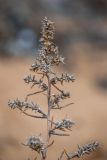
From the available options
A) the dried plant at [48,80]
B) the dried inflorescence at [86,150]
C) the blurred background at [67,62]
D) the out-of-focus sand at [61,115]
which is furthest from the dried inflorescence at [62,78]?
the blurred background at [67,62]

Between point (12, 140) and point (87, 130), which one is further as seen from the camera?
point (87, 130)

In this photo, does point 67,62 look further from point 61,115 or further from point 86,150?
point 86,150

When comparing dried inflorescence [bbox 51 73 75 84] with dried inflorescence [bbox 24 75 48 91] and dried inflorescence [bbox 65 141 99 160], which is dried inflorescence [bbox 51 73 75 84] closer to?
dried inflorescence [bbox 24 75 48 91]

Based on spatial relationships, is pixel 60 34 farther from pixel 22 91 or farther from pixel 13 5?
pixel 22 91

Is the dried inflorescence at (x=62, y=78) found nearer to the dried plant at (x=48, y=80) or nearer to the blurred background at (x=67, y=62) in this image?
the dried plant at (x=48, y=80)

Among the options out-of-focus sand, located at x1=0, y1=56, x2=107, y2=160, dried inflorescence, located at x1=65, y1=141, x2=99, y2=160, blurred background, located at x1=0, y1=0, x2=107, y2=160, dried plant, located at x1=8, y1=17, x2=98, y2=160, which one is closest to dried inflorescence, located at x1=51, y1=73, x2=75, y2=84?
dried plant, located at x1=8, y1=17, x2=98, y2=160

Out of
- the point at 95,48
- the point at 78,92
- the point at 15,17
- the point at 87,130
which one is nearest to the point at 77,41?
the point at 95,48

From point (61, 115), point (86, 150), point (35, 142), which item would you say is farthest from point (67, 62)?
point (35, 142)

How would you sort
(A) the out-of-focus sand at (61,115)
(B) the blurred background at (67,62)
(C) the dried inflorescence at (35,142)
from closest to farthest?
(C) the dried inflorescence at (35,142), (A) the out-of-focus sand at (61,115), (B) the blurred background at (67,62)
